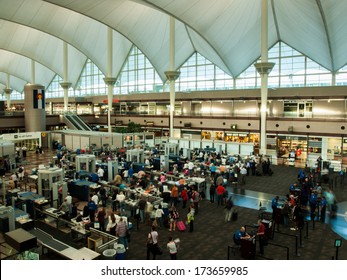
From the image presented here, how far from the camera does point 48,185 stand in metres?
17.7

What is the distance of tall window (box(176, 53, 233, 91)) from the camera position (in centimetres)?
4566

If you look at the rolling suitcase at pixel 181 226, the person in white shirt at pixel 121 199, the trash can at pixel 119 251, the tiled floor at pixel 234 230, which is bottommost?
the tiled floor at pixel 234 230

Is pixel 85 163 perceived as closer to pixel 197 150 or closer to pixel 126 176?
pixel 126 176

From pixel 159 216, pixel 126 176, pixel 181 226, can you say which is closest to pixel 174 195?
pixel 159 216

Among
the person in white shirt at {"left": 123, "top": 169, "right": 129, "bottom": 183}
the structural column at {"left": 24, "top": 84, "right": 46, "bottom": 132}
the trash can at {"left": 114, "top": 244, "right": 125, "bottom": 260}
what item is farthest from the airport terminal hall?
the person in white shirt at {"left": 123, "top": 169, "right": 129, "bottom": 183}

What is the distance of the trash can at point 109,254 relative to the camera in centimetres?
945

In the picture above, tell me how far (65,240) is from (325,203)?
10.9 m

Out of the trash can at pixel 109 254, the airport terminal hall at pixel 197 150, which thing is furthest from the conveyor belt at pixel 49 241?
Result: the trash can at pixel 109 254

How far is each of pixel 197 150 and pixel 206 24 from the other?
13.7 metres

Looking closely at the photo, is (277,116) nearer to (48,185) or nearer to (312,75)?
(312,75)

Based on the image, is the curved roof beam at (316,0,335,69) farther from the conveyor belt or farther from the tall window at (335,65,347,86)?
the conveyor belt

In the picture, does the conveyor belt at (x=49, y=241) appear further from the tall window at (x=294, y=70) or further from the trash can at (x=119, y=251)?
the tall window at (x=294, y=70)

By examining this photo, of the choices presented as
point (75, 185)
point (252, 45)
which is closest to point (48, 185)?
point (75, 185)

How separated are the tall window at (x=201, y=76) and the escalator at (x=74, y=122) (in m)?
15.2
